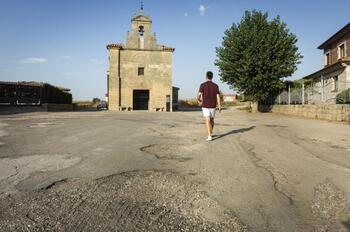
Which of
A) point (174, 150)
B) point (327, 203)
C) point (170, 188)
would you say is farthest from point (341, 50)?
point (170, 188)

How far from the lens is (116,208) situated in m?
3.18

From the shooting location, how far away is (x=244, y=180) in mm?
4352

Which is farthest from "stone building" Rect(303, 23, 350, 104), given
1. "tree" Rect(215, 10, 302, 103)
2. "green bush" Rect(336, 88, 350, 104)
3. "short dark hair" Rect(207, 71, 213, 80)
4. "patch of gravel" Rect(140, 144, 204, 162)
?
"patch of gravel" Rect(140, 144, 204, 162)

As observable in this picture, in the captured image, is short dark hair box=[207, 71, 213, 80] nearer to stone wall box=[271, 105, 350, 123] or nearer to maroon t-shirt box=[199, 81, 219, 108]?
maroon t-shirt box=[199, 81, 219, 108]

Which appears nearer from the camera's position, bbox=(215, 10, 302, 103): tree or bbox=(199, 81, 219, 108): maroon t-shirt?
bbox=(199, 81, 219, 108): maroon t-shirt

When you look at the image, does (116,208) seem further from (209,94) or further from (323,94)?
(323,94)

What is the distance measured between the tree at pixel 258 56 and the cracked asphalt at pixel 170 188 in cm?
1793

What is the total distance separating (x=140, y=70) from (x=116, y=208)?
31581 mm

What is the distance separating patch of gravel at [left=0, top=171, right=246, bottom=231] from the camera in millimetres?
2811

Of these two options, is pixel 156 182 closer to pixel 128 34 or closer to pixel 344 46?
pixel 344 46

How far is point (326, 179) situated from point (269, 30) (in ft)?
71.5

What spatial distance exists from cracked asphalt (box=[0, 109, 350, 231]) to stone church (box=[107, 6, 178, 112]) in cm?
2675

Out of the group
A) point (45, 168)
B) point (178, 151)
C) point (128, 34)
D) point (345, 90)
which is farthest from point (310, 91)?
point (128, 34)

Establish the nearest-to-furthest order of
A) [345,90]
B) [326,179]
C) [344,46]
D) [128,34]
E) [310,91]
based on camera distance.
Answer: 1. [326,179]
2. [345,90]
3. [310,91]
4. [344,46]
5. [128,34]
